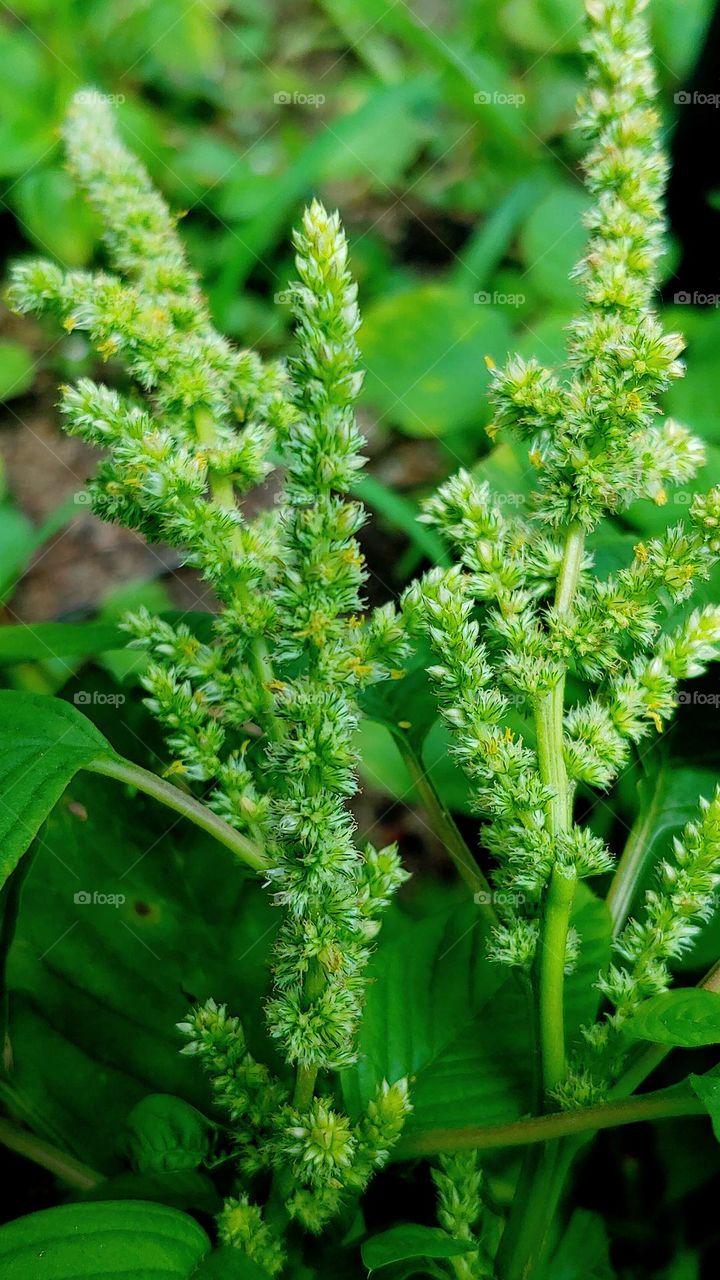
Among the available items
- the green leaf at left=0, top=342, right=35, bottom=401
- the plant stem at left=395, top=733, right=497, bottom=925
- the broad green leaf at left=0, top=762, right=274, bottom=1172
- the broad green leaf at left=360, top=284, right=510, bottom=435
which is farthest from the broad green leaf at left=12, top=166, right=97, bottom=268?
the plant stem at left=395, top=733, right=497, bottom=925

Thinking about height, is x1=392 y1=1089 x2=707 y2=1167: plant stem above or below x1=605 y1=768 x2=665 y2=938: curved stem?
below

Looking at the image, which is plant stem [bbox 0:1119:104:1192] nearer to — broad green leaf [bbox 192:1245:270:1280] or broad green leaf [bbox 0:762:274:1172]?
broad green leaf [bbox 0:762:274:1172]

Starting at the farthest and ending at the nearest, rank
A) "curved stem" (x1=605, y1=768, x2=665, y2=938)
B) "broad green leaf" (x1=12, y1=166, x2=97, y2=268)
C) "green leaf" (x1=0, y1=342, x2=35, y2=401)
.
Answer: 1. "green leaf" (x1=0, y1=342, x2=35, y2=401)
2. "broad green leaf" (x1=12, y1=166, x2=97, y2=268)
3. "curved stem" (x1=605, y1=768, x2=665, y2=938)

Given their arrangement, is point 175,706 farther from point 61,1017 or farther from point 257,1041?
point 61,1017

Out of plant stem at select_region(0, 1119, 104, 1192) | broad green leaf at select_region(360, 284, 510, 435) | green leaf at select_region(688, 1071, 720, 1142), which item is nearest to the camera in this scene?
green leaf at select_region(688, 1071, 720, 1142)

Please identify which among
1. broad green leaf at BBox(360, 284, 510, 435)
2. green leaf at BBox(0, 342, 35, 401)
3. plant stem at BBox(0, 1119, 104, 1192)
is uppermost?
broad green leaf at BBox(360, 284, 510, 435)

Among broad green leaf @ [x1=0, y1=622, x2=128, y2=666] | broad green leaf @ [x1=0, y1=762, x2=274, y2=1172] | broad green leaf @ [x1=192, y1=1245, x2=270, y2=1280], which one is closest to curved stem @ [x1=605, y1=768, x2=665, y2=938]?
broad green leaf @ [x1=0, y1=762, x2=274, y2=1172]

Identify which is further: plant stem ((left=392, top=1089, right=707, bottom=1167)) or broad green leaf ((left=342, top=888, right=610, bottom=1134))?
broad green leaf ((left=342, top=888, right=610, bottom=1134))

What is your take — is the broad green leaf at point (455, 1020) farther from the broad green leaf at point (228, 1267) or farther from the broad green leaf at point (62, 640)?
the broad green leaf at point (62, 640)
